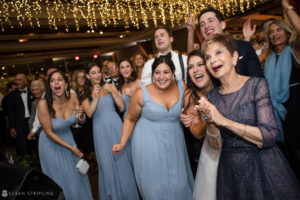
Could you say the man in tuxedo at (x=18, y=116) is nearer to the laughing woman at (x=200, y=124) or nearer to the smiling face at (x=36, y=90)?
the smiling face at (x=36, y=90)

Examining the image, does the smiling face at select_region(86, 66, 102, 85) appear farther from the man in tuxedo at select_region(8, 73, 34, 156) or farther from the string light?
the string light

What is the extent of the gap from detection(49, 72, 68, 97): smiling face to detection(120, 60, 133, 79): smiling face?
40.5 inches

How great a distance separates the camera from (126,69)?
3.25m

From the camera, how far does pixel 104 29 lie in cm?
873

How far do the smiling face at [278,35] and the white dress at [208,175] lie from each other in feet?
6.00

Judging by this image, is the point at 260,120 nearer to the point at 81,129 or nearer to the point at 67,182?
the point at 67,182

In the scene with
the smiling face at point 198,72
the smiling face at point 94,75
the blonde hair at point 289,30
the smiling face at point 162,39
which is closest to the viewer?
the smiling face at point 198,72

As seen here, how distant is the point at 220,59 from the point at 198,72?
1.54 feet

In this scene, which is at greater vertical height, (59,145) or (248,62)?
(248,62)

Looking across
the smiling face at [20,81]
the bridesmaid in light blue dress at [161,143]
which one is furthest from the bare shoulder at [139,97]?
the smiling face at [20,81]

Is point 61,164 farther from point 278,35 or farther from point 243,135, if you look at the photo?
point 278,35

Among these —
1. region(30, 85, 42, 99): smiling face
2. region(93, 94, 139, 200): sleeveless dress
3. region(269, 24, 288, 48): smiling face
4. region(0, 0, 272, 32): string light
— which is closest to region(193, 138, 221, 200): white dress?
region(93, 94, 139, 200): sleeveless dress

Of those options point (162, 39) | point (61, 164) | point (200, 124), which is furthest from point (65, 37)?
point (200, 124)

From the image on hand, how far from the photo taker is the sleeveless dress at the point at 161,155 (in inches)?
75.2
